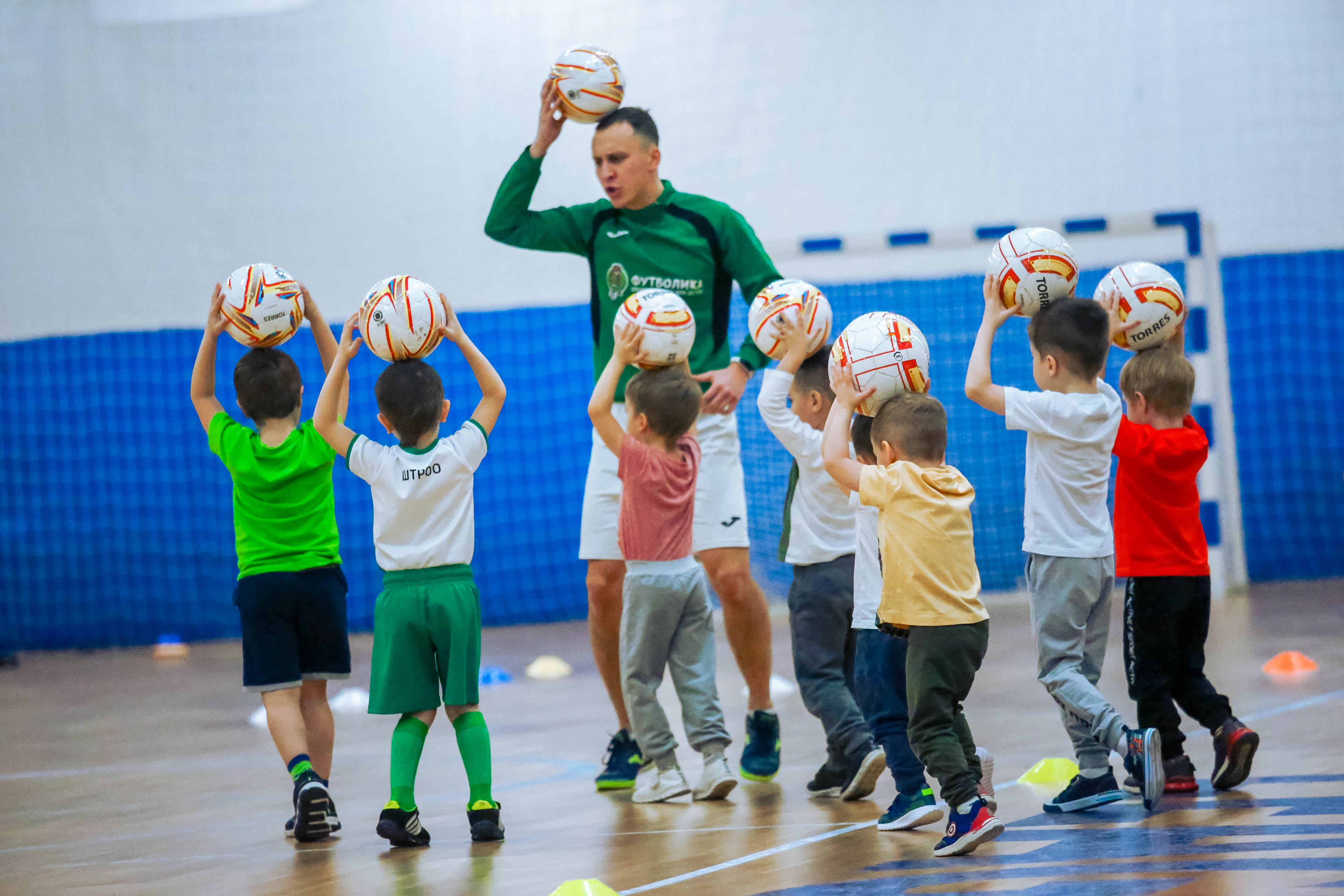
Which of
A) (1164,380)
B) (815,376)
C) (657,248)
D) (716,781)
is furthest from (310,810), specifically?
(1164,380)

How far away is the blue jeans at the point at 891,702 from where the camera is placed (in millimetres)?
3525

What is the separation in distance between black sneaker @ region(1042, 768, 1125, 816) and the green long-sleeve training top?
162 centimetres

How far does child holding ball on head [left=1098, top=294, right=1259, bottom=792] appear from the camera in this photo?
12.4 ft

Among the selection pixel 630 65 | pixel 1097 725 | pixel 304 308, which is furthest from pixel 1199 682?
pixel 630 65

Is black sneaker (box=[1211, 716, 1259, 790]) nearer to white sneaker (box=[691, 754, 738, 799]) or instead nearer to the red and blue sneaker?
the red and blue sneaker

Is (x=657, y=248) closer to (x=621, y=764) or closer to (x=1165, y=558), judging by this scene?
(x=621, y=764)

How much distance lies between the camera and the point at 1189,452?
3.83 m

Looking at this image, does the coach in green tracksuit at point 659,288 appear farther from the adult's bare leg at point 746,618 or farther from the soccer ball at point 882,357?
the soccer ball at point 882,357

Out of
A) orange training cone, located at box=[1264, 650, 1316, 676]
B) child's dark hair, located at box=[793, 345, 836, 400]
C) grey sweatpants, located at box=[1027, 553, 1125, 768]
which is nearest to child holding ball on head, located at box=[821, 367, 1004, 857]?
grey sweatpants, located at box=[1027, 553, 1125, 768]

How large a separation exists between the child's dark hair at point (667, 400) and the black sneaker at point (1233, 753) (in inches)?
64.4

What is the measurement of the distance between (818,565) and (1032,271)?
1010 millimetres

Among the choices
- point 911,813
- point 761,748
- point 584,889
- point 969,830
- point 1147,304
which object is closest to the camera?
point 584,889

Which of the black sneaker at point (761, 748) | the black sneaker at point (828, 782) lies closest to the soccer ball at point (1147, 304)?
the black sneaker at point (828, 782)

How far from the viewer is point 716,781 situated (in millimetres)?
4008
